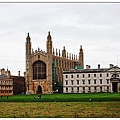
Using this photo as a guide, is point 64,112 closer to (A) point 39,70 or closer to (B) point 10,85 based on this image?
(B) point 10,85

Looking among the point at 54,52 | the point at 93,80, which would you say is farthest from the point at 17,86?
the point at 93,80

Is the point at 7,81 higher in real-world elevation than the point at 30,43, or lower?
lower

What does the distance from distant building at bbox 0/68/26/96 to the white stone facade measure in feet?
40.8

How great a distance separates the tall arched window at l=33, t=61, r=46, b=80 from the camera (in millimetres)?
91125

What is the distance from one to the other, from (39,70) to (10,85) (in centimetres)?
826

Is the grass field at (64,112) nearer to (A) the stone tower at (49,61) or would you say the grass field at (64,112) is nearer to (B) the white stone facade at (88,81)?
(B) the white stone facade at (88,81)

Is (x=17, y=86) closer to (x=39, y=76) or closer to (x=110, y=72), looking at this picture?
(x=39, y=76)

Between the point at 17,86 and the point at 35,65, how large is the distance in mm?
7058

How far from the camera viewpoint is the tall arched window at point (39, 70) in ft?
299

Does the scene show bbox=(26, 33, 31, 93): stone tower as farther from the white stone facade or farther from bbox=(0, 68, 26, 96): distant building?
the white stone facade

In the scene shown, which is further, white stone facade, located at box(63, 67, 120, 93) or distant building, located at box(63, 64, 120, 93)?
white stone facade, located at box(63, 67, 120, 93)

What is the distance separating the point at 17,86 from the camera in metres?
94.1

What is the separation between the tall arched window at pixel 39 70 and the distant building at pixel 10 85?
5257 mm

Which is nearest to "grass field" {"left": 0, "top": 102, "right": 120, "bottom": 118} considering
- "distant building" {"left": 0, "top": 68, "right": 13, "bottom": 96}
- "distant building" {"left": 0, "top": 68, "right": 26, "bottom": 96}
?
"distant building" {"left": 0, "top": 68, "right": 13, "bottom": 96}
